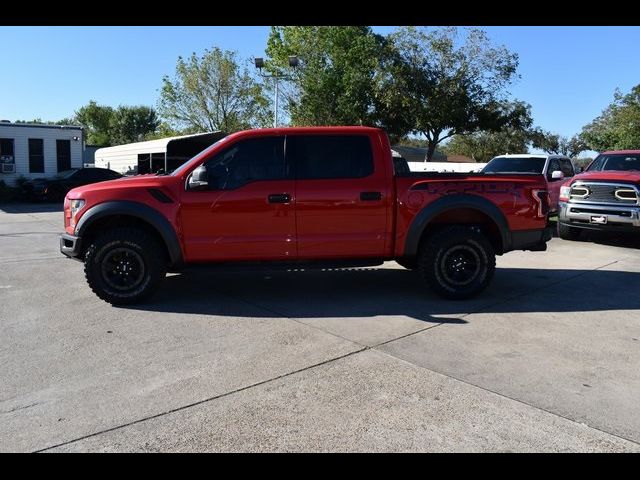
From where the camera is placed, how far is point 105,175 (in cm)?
2158

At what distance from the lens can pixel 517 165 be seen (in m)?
13.4

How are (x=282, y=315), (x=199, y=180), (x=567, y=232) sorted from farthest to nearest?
1. (x=567, y=232)
2. (x=199, y=180)
3. (x=282, y=315)

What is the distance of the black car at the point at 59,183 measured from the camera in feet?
68.1

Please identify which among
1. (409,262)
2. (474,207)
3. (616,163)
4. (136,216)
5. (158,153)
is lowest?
(409,262)

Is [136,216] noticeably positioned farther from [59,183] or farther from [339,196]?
[59,183]

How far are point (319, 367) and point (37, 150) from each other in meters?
23.9

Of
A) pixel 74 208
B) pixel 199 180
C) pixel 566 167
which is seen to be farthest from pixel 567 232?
pixel 74 208

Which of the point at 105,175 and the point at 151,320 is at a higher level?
the point at 105,175

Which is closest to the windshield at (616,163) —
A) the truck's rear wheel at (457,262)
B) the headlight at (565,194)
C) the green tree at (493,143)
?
the headlight at (565,194)
